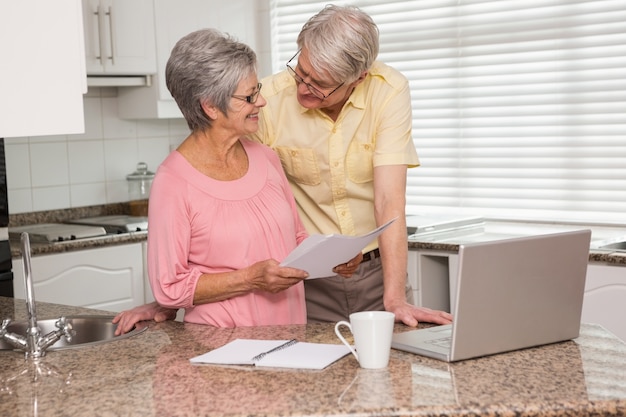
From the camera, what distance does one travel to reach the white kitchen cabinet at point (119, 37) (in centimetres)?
398

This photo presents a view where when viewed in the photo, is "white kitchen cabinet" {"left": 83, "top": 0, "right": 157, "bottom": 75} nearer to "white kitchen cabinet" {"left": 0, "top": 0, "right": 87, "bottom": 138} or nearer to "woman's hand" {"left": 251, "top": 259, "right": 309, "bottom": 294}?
"woman's hand" {"left": 251, "top": 259, "right": 309, "bottom": 294}

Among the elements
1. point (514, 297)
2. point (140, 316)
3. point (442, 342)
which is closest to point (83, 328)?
point (140, 316)

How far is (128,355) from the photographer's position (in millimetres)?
1882

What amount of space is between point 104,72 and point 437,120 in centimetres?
149

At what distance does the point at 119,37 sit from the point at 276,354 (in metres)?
2.61

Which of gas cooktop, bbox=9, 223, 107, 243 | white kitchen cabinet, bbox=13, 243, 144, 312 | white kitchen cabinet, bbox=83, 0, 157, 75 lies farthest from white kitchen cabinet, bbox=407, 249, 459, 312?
white kitchen cabinet, bbox=83, 0, 157, 75

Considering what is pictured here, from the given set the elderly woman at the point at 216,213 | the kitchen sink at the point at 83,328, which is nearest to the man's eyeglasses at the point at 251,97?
the elderly woman at the point at 216,213

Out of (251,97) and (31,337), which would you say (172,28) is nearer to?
(251,97)

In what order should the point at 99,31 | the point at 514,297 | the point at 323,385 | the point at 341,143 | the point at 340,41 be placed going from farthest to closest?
the point at 99,31 < the point at 341,143 < the point at 340,41 < the point at 514,297 < the point at 323,385

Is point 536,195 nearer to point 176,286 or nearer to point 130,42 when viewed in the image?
point 130,42

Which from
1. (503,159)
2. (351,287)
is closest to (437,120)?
(503,159)

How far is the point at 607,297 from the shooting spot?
3.15 m

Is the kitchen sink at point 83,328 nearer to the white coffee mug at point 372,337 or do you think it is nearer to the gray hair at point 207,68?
the gray hair at point 207,68

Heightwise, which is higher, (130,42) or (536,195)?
(130,42)
